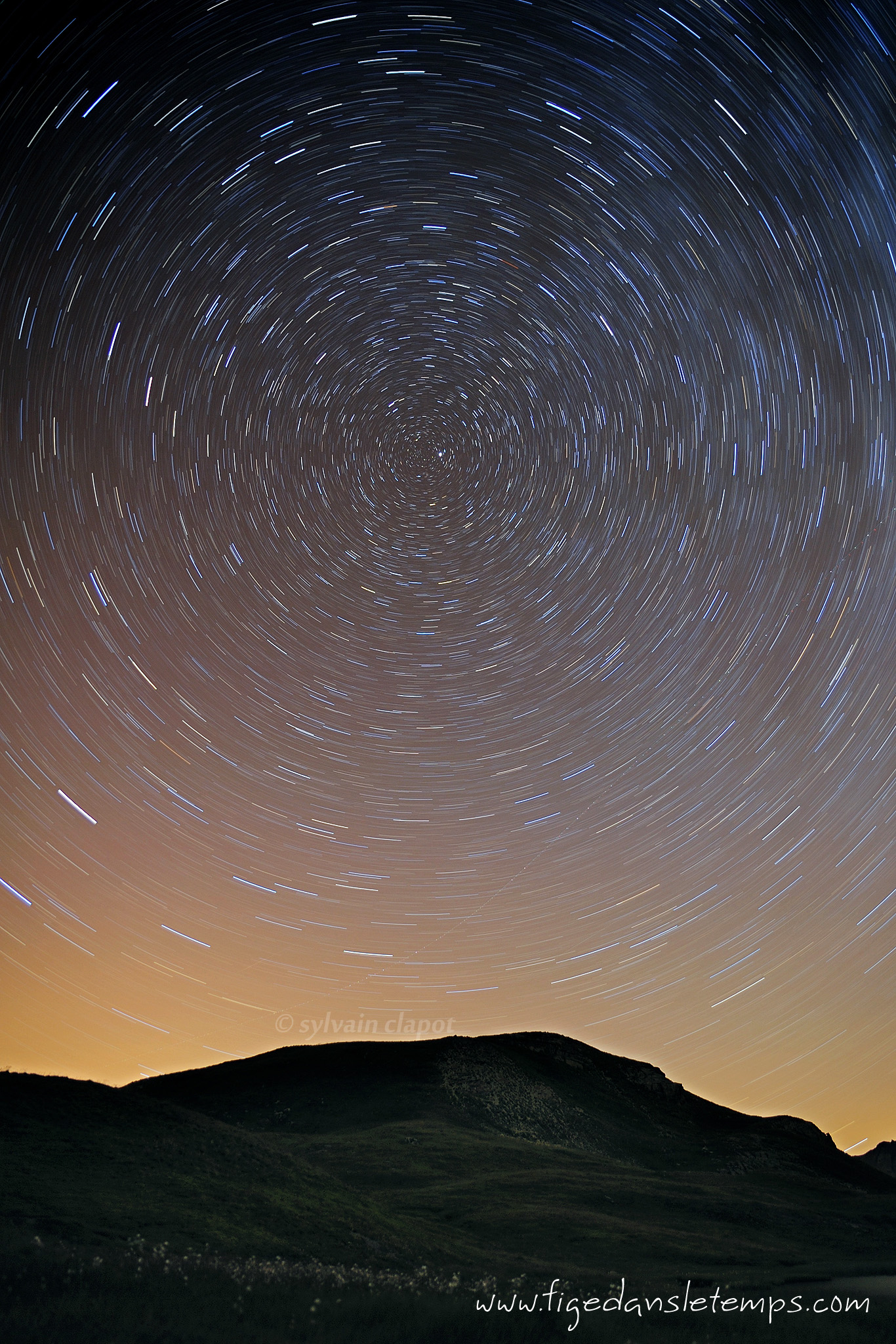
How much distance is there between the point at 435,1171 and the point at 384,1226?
2222 cm

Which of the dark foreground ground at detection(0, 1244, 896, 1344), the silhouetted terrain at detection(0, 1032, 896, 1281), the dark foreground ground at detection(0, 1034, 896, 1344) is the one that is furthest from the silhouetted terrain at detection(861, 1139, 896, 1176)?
the dark foreground ground at detection(0, 1244, 896, 1344)

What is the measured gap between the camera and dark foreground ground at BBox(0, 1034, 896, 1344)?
14.2 m

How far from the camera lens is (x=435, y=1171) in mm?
46500

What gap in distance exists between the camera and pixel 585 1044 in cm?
10419

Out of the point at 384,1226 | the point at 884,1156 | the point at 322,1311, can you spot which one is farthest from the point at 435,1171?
the point at 884,1156

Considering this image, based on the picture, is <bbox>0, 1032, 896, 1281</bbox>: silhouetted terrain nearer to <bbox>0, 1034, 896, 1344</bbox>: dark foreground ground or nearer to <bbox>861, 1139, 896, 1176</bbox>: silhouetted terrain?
<bbox>0, 1034, 896, 1344</bbox>: dark foreground ground

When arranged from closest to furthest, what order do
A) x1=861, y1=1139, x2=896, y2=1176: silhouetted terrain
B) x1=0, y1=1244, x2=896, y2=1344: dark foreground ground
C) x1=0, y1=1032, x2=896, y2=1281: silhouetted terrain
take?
x1=0, y1=1244, x2=896, y2=1344: dark foreground ground
x1=0, y1=1032, x2=896, y2=1281: silhouetted terrain
x1=861, y1=1139, x2=896, y2=1176: silhouetted terrain

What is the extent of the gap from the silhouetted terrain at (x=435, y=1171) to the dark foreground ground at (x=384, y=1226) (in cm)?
17

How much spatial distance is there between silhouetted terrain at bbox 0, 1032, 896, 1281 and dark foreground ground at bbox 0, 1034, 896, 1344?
166mm

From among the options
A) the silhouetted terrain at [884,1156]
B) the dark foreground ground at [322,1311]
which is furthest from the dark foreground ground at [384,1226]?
the silhouetted terrain at [884,1156]

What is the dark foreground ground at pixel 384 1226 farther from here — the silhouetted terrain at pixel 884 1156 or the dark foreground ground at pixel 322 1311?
the silhouetted terrain at pixel 884 1156

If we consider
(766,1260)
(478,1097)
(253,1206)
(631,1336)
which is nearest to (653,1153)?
(478,1097)

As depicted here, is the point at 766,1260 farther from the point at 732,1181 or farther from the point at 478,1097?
the point at 478,1097

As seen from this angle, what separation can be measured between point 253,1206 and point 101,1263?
10470mm
